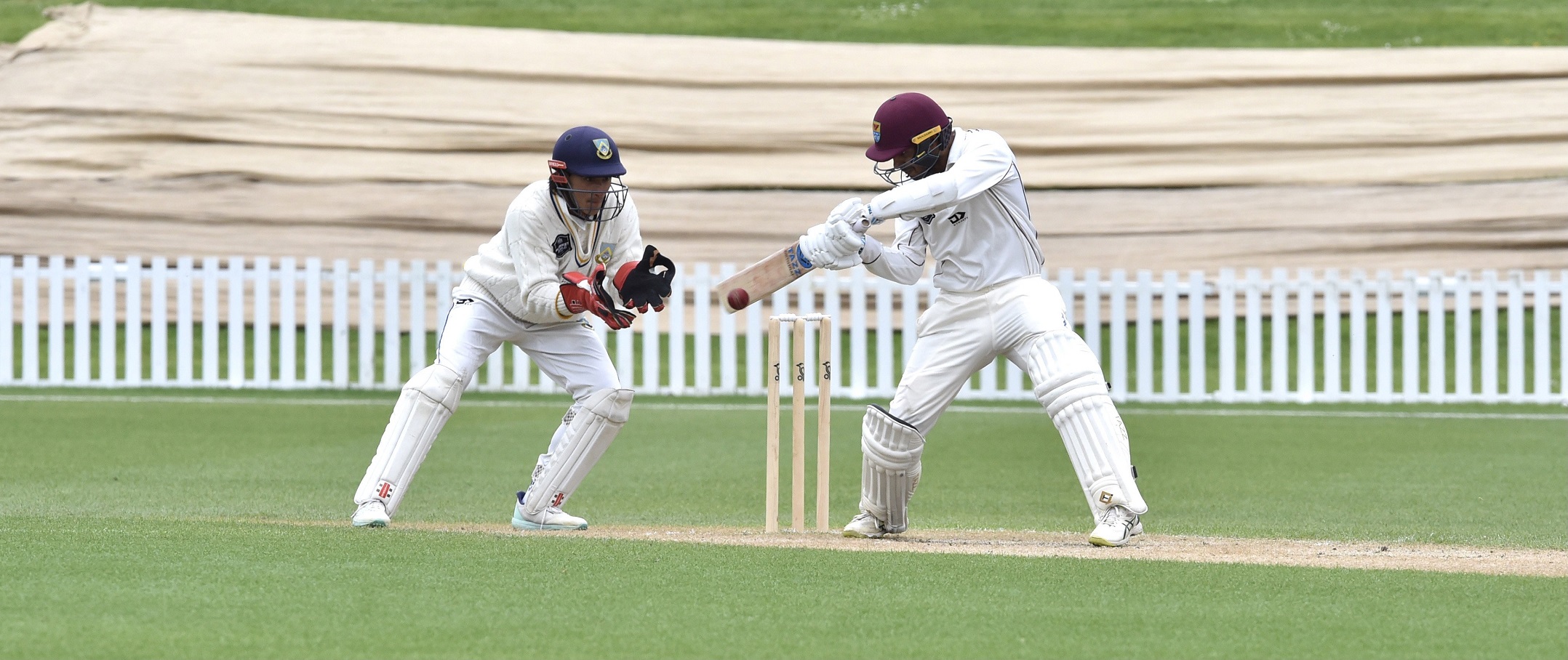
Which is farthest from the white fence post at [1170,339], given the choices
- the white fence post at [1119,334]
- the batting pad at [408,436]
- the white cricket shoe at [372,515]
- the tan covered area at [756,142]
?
the white cricket shoe at [372,515]

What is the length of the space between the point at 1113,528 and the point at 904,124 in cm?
165

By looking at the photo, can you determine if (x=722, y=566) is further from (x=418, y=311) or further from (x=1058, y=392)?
(x=418, y=311)

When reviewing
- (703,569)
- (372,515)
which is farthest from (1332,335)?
(703,569)

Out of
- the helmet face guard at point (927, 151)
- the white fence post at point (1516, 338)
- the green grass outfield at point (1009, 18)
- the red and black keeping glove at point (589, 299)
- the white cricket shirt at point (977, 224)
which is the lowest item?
the white fence post at point (1516, 338)

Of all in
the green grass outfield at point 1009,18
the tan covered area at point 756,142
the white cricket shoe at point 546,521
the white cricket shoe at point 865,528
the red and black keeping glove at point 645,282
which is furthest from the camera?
the green grass outfield at point 1009,18

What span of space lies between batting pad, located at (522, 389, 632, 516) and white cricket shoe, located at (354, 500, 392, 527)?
2.05 feet

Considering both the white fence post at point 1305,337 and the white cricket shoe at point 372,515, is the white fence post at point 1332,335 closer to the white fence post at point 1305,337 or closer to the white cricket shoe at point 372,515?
the white fence post at point 1305,337

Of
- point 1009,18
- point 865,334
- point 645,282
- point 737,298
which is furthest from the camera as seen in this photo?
point 1009,18

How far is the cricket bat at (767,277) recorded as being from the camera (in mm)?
6211

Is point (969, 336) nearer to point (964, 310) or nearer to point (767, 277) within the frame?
point (964, 310)

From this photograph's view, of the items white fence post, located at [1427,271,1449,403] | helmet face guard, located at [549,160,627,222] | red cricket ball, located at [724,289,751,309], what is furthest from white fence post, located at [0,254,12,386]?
white fence post, located at [1427,271,1449,403]

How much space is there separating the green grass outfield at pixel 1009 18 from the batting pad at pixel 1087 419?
13.2 m

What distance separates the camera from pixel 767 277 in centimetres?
624

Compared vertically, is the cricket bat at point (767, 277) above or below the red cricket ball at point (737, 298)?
above
